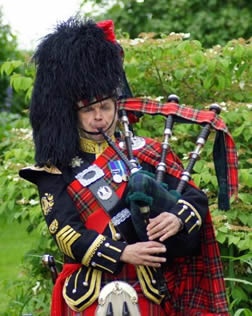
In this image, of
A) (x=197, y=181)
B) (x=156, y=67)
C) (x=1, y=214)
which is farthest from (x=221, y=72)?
(x=1, y=214)

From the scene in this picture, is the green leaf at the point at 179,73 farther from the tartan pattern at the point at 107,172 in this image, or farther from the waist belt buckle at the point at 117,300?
the waist belt buckle at the point at 117,300

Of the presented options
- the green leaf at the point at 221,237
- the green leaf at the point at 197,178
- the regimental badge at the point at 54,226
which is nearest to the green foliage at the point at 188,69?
the green leaf at the point at 197,178

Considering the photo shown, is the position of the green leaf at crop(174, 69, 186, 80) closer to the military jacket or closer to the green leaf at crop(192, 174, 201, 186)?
the green leaf at crop(192, 174, 201, 186)

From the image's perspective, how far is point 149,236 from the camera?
3.35 m

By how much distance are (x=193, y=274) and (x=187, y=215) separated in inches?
15.2

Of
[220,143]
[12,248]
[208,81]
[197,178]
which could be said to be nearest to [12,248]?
[12,248]

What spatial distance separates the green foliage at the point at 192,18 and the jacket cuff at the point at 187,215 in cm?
591

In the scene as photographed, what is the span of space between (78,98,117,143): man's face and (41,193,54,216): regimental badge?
1.00ft

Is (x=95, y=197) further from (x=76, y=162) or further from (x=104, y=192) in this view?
(x=76, y=162)

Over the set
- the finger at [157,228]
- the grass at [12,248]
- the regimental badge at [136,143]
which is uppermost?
the regimental badge at [136,143]

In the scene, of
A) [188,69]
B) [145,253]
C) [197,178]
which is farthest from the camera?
[188,69]

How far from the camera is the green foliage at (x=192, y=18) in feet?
30.7

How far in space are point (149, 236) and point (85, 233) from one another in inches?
10.8

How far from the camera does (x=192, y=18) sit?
9.45 metres
